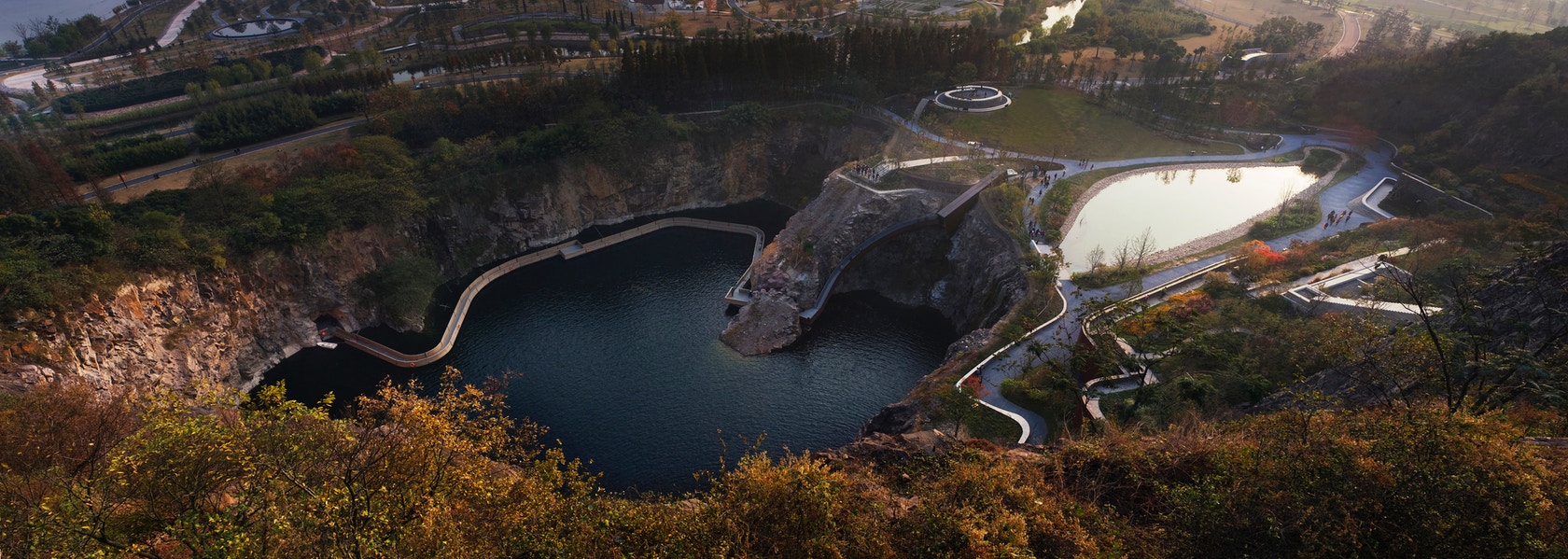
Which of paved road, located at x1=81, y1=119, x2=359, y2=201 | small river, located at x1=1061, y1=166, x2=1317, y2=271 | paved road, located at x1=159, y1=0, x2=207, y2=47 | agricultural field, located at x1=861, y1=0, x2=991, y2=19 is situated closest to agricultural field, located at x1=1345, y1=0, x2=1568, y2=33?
agricultural field, located at x1=861, y1=0, x2=991, y2=19

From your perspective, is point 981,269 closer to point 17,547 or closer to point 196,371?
point 17,547

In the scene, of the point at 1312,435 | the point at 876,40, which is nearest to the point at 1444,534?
the point at 1312,435

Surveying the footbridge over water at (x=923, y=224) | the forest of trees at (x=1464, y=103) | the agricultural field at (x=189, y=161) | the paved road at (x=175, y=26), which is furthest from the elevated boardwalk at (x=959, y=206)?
the paved road at (x=175, y=26)

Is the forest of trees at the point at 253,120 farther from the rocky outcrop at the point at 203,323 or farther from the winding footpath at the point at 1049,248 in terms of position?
the winding footpath at the point at 1049,248

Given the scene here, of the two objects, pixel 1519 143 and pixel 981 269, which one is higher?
pixel 1519 143

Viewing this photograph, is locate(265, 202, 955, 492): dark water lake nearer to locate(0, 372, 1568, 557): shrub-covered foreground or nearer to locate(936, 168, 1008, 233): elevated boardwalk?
locate(936, 168, 1008, 233): elevated boardwalk

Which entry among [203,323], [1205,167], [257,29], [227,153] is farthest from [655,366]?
[257,29]
